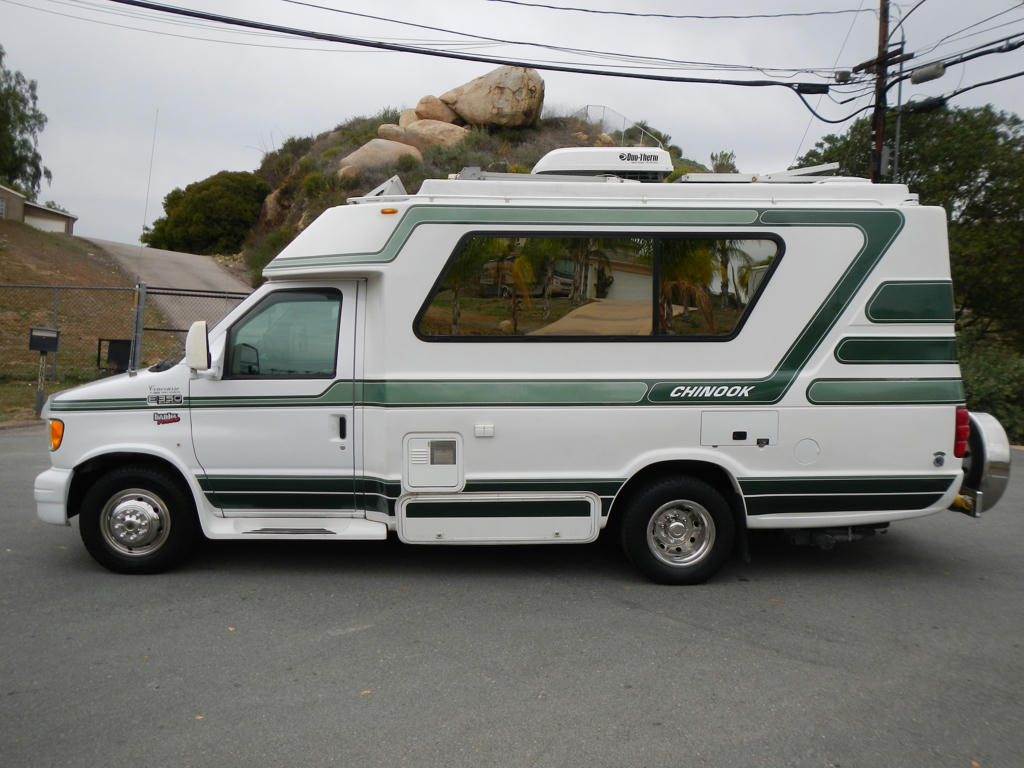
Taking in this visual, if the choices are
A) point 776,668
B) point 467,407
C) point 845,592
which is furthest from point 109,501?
point 845,592

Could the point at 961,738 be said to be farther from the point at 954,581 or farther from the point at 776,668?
the point at 954,581

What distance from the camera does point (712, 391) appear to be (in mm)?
5473

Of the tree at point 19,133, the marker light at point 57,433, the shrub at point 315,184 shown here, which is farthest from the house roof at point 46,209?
the marker light at point 57,433

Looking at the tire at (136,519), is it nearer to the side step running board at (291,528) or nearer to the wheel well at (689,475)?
the side step running board at (291,528)

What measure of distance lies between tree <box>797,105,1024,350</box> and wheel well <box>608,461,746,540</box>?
39.7ft

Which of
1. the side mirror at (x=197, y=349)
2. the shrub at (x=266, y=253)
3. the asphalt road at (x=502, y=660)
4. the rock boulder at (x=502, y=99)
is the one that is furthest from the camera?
the rock boulder at (x=502, y=99)

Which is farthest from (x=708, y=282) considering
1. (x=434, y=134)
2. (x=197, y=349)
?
(x=434, y=134)

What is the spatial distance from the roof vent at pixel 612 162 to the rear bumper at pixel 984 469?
2.98m

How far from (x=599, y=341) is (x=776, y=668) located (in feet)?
7.52

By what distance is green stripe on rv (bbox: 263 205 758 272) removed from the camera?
5.46 metres

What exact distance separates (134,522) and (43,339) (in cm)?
815

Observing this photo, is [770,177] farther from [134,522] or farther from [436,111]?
[436,111]

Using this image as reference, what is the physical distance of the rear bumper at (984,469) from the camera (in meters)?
5.67

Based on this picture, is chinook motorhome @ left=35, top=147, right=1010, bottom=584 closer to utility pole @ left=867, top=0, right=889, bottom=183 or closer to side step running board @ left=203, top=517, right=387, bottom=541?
side step running board @ left=203, top=517, right=387, bottom=541
